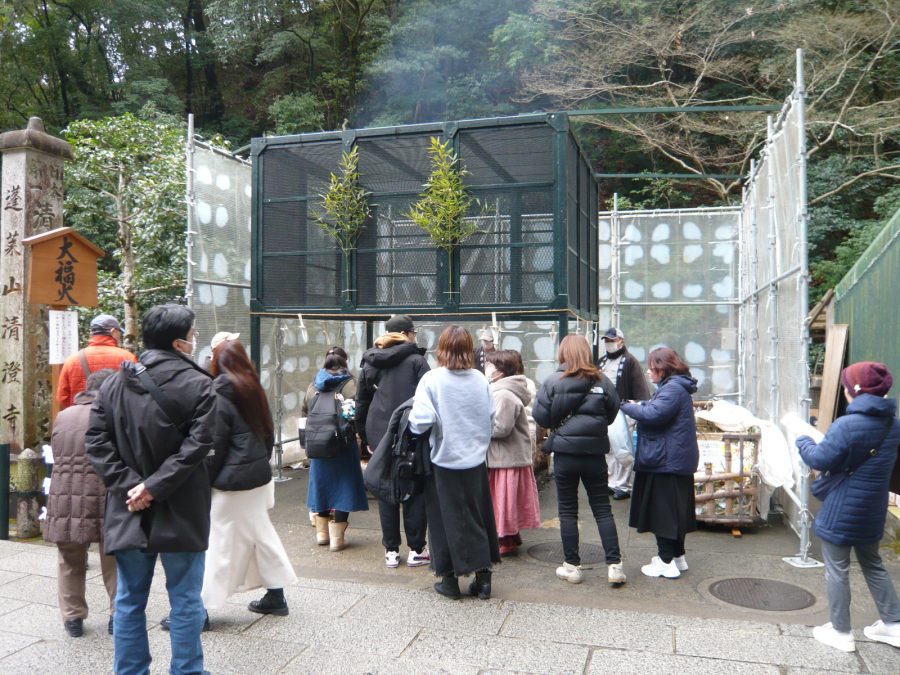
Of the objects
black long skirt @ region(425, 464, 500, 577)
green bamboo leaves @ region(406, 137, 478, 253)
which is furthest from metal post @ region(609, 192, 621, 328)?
black long skirt @ region(425, 464, 500, 577)

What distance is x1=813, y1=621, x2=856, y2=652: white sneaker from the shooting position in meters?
3.92

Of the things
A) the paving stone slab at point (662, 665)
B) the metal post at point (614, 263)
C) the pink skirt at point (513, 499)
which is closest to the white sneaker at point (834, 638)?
the paving stone slab at point (662, 665)

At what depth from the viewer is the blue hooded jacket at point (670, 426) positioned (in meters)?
5.13

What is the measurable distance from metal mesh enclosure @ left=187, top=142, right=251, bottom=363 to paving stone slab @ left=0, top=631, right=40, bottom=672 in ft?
12.9

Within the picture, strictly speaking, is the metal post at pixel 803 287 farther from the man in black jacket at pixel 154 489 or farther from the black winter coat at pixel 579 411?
the man in black jacket at pixel 154 489

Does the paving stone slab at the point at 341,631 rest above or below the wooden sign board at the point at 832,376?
below

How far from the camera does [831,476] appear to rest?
4035 millimetres

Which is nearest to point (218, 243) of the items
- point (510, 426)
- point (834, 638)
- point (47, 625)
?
point (510, 426)

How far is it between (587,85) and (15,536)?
1860 centimetres

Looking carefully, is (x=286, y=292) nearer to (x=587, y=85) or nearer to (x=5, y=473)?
(x=5, y=473)

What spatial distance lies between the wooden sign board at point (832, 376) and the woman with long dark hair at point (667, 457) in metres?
5.18

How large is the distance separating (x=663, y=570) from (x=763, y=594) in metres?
0.69

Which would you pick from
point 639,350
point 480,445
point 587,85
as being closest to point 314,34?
point 587,85

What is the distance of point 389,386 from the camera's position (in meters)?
5.83
